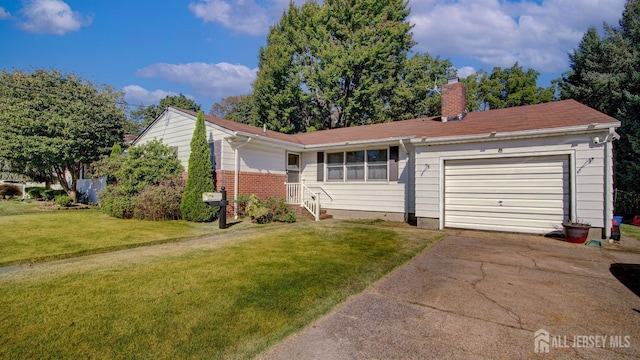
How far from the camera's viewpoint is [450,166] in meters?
8.81

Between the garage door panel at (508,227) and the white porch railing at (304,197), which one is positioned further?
the white porch railing at (304,197)

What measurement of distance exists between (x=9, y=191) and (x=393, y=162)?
27.6 metres

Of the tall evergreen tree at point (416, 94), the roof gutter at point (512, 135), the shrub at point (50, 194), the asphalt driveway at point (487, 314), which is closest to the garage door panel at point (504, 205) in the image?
the roof gutter at point (512, 135)

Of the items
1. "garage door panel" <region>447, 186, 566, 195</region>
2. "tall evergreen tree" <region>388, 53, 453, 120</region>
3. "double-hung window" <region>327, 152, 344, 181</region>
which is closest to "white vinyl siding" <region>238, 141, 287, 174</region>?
"double-hung window" <region>327, 152, 344, 181</region>

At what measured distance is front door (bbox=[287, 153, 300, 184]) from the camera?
1238 cm

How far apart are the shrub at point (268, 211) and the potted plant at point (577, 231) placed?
7.41 m

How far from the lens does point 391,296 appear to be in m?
3.59

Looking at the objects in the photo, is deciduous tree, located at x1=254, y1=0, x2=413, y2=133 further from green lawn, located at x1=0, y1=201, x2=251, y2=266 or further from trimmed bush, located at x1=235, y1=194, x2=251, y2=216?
green lawn, located at x1=0, y1=201, x2=251, y2=266

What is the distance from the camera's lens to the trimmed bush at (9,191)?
2083 cm

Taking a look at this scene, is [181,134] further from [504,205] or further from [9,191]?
[9,191]

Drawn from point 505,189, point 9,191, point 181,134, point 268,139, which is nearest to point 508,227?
point 505,189

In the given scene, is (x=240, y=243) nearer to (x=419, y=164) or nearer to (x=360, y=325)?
(x=360, y=325)

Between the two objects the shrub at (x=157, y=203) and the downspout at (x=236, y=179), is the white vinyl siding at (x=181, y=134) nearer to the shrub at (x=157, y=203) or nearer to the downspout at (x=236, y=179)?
the downspout at (x=236, y=179)

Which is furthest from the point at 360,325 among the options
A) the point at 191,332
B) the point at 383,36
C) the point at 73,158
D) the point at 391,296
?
the point at 383,36
